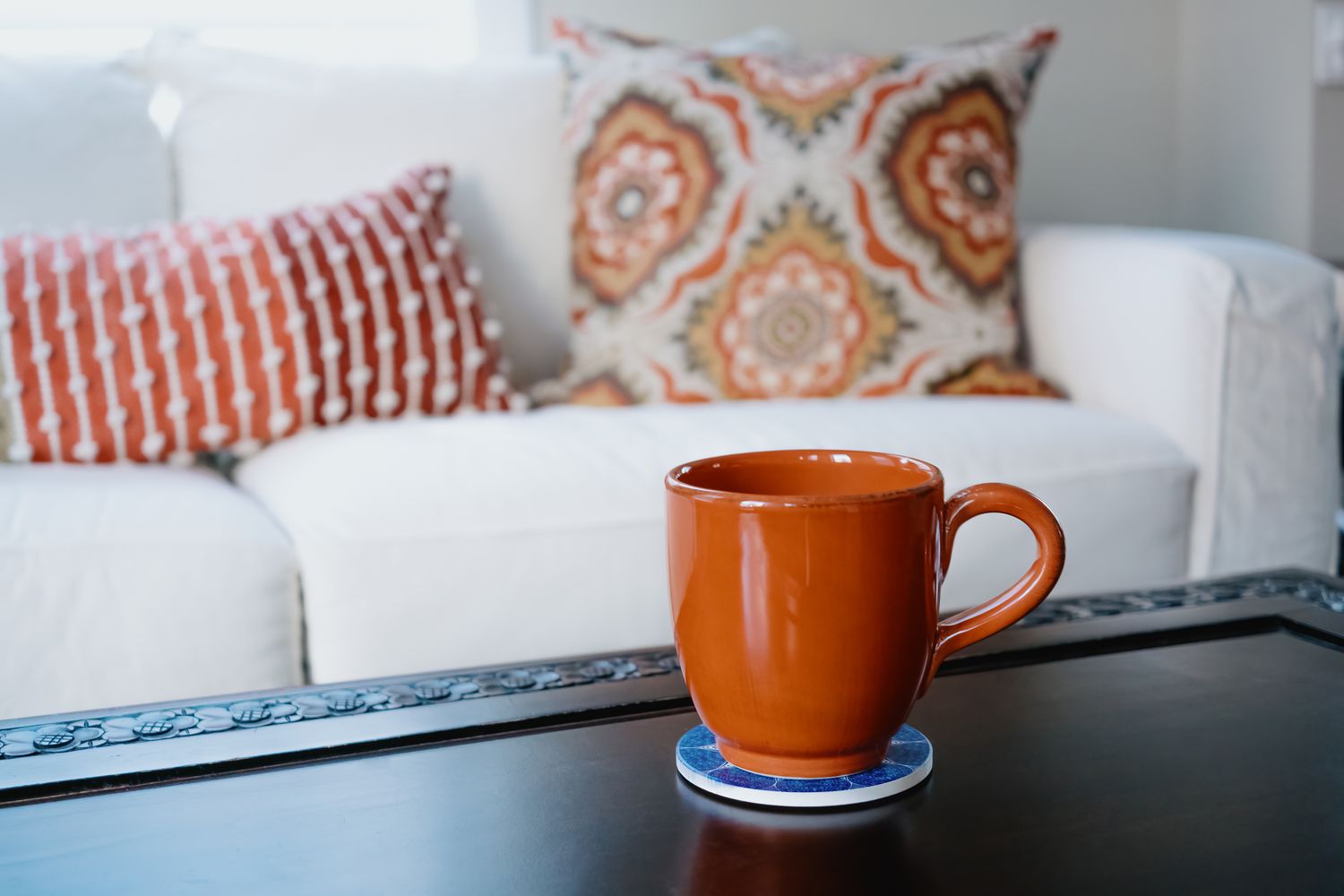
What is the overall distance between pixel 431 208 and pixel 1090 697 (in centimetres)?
116

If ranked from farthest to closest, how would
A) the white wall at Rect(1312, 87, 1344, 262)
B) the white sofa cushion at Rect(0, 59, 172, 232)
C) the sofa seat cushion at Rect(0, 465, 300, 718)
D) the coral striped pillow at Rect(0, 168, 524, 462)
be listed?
the white wall at Rect(1312, 87, 1344, 262) < the white sofa cushion at Rect(0, 59, 172, 232) < the coral striped pillow at Rect(0, 168, 524, 462) < the sofa seat cushion at Rect(0, 465, 300, 718)

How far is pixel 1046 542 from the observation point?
1.55 feet

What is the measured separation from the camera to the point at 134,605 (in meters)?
1.06

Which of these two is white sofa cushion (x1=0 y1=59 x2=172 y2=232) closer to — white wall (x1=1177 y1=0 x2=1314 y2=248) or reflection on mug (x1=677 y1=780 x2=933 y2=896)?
reflection on mug (x1=677 y1=780 x2=933 y2=896)

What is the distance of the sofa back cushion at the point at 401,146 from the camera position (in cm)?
164

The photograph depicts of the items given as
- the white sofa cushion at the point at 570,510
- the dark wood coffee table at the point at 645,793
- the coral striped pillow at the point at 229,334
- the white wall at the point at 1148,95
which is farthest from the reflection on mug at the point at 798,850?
the white wall at the point at 1148,95

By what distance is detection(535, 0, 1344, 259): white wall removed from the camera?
230 cm

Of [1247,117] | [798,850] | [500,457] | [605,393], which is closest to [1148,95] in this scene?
[1247,117]

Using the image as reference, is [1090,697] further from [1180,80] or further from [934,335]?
[1180,80]

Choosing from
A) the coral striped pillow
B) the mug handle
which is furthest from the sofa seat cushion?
the mug handle

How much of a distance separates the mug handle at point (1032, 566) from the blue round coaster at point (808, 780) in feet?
0.09

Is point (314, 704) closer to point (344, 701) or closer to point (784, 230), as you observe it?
point (344, 701)

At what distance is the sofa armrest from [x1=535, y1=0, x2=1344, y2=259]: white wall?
84cm

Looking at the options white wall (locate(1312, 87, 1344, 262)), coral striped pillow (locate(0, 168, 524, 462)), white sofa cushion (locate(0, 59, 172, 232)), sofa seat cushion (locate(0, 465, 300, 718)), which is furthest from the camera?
white wall (locate(1312, 87, 1344, 262))
